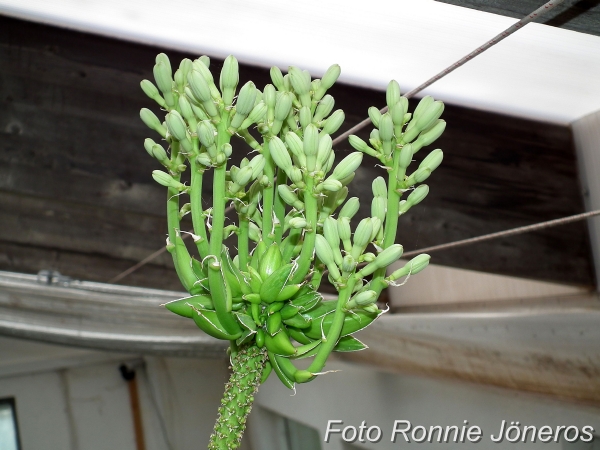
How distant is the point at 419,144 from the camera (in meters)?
0.70

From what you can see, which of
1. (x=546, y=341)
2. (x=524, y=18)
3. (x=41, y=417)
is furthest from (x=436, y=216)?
(x=41, y=417)

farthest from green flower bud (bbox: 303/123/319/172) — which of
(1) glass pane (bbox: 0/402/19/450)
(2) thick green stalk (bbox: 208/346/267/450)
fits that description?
(1) glass pane (bbox: 0/402/19/450)

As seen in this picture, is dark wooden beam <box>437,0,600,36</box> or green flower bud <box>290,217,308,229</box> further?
dark wooden beam <box>437,0,600,36</box>

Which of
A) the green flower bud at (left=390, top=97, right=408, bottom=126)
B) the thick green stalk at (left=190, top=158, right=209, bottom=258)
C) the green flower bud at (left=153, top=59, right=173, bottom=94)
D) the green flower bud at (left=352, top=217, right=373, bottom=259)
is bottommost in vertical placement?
the green flower bud at (left=352, top=217, right=373, bottom=259)

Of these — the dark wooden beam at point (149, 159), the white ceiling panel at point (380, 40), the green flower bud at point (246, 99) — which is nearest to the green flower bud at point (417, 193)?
the green flower bud at point (246, 99)

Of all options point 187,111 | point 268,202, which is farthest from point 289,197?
point 187,111

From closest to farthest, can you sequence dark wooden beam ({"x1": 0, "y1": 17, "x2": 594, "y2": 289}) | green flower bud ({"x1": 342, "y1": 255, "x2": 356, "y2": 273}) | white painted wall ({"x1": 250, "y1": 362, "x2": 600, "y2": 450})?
green flower bud ({"x1": 342, "y1": 255, "x2": 356, "y2": 273})
dark wooden beam ({"x1": 0, "y1": 17, "x2": 594, "y2": 289})
white painted wall ({"x1": 250, "y1": 362, "x2": 600, "y2": 450})

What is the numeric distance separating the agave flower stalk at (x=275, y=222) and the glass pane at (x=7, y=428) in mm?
5477

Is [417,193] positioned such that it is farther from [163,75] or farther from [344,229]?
[163,75]

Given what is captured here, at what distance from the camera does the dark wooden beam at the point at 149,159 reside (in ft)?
5.44

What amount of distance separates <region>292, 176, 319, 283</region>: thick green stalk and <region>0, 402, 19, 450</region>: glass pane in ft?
18.2

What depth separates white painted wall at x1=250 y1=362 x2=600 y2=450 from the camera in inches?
73.9

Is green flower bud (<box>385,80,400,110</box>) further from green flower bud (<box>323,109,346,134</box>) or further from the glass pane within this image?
the glass pane

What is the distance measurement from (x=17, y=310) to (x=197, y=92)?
2373 millimetres
